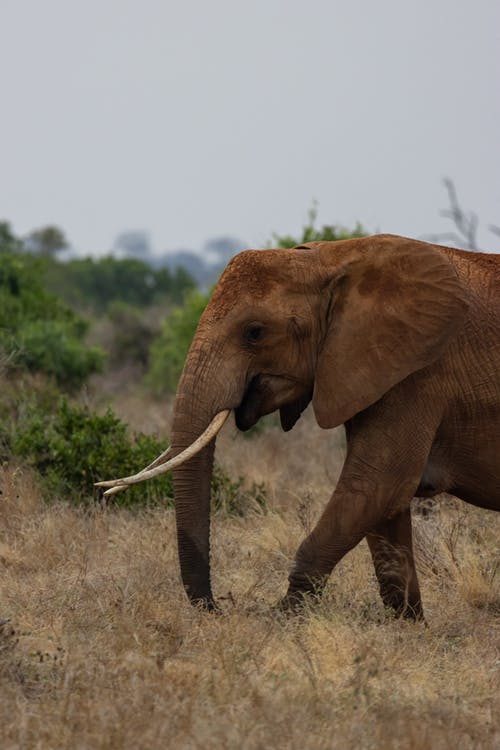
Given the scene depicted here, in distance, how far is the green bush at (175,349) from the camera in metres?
18.8

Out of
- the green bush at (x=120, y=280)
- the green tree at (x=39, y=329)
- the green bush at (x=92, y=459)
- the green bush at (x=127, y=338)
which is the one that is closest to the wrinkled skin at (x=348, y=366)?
the green bush at (x=92, y=459)

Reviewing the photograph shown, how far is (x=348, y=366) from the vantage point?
6758 mm

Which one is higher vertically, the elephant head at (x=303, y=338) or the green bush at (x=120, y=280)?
the elephant head at (x=303, y=338)

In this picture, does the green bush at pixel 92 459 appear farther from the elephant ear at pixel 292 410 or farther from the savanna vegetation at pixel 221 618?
the elephant ear at pixel 292 410

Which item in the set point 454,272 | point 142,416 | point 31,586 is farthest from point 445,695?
point 142,416

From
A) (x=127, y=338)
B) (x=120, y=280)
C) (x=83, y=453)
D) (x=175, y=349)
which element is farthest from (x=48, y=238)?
(x=83, y=453)

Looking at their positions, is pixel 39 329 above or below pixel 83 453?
above

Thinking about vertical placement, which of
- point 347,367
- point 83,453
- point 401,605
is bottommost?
point 401,605

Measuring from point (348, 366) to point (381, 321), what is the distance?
27cm

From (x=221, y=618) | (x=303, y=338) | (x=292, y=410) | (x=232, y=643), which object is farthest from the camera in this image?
(x=292, y=410)

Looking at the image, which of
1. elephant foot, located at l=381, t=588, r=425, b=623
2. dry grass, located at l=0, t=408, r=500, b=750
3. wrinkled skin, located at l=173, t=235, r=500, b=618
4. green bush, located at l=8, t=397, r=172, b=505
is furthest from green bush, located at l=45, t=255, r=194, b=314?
wrinkled skin, located at l=173, t=235, r=500, b=618

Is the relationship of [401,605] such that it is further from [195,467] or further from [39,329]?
[39,329]

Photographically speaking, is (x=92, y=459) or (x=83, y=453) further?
(x=83, y=453)

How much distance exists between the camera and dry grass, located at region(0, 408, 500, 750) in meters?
5.09
